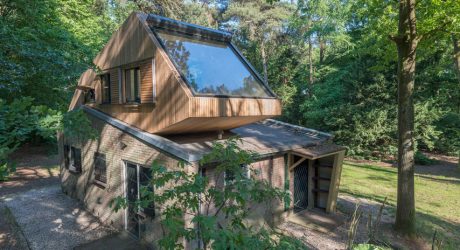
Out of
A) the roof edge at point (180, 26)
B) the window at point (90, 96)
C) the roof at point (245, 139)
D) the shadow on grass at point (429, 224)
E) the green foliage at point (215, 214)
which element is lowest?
the shadow on grass at point (429, 224)

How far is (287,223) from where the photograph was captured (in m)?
9.02

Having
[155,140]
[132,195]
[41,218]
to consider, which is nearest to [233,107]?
[155,140]

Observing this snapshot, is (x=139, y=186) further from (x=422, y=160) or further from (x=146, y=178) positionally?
(x=422, y=160)

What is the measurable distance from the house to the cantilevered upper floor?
27mm

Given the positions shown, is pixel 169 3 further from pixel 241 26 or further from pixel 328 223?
pixel 328 223

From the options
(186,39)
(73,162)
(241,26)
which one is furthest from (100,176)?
(241,26)

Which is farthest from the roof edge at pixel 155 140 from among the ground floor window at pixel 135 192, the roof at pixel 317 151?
the roof at pixel 317 151

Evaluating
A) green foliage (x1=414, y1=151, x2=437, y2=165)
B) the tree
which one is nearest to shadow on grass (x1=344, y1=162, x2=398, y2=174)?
green foliage (x1=414, y1=151, x2=437, y2=165)

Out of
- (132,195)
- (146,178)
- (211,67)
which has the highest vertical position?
(211,67)

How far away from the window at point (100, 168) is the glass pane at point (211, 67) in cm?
426

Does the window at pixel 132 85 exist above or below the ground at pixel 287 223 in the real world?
above

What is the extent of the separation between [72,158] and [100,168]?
8.68 feet

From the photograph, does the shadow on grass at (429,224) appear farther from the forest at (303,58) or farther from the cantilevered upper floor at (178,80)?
the forest at (303,58)

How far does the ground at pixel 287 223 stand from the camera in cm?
770
